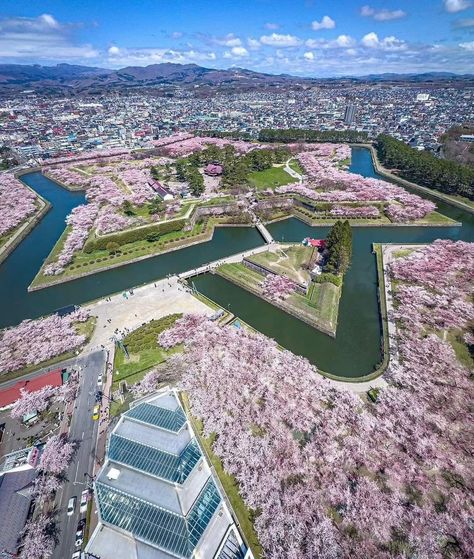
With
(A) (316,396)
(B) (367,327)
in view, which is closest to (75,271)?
(A) (316,396)

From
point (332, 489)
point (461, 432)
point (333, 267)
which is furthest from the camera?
point (333, 267)

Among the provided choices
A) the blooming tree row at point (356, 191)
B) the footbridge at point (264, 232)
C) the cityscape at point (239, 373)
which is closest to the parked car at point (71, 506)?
the cityscape at point (239, 373)

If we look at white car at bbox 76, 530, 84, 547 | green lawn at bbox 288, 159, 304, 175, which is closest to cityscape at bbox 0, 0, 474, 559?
white car at bbox 76, 530, 84, 547

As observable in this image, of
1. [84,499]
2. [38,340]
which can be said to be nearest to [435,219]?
[84,499]

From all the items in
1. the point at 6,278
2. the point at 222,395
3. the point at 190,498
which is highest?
the point at 190,498

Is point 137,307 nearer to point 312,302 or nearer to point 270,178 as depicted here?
point 312,302

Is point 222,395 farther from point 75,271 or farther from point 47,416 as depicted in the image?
point 75,271

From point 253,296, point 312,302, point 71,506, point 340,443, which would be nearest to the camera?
point 71,506
